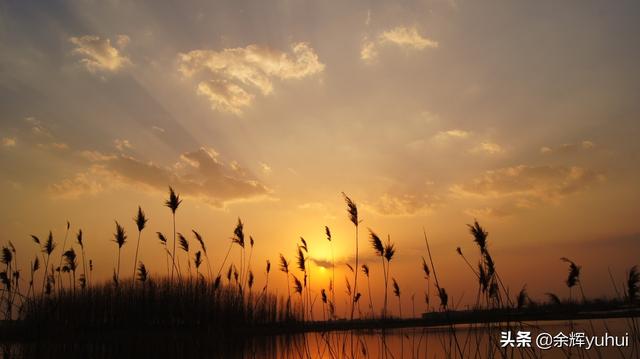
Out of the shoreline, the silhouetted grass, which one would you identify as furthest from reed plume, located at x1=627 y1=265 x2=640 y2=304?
the silhouetted grass

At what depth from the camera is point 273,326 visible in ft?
117

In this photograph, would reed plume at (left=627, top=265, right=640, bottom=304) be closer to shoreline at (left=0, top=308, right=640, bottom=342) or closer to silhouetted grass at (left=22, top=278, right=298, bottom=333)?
shoreline at (left=0, top=308, right=640, bottom=342)

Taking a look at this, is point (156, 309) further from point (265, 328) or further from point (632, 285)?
point (632, 285)

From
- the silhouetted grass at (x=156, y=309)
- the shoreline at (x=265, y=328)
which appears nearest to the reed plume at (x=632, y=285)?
the shoreline at (x=265, y=328)

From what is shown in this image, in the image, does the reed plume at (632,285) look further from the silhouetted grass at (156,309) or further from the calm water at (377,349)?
the silhouetted grass at (156,309)

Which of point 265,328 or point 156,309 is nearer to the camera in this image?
point 156,309

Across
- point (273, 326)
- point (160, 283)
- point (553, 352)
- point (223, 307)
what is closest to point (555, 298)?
point (553, 352)

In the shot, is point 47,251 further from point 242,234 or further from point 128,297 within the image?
point 128,297

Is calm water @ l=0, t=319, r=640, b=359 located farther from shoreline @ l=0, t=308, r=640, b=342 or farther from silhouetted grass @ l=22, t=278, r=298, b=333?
silhouetted grass @ l=22, t=278, r=298, b=333

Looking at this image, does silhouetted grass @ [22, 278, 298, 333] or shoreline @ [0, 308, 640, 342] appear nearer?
shoreline @ [0, 308, 640, 342]

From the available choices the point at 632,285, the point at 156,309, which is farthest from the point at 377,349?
the point at 156,309

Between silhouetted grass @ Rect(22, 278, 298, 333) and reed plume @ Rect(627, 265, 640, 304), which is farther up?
reed plume @ Rect(627, 265, 640, 304)

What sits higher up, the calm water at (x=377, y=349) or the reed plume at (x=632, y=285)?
the reed plume at (x=632, y=285)

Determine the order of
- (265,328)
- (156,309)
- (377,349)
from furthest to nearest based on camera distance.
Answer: (265,328)
(156,309)
(377,349)
